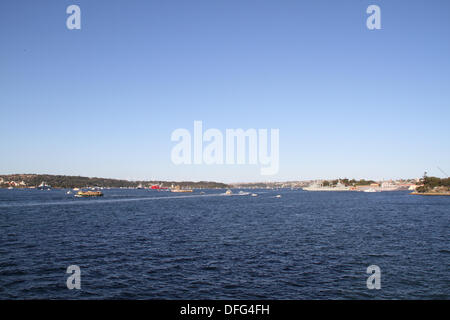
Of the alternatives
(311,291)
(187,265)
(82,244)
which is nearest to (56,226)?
(82,244)

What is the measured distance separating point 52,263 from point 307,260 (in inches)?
1012

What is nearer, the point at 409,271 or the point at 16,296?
the point at 16,296

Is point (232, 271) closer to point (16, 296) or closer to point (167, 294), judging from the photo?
point (167, 294)

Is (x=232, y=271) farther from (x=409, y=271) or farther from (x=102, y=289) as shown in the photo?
(x=409, y=271)

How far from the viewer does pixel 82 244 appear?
4178 centimetres

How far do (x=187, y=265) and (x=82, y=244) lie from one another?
1862 cm

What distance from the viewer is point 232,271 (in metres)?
28.7

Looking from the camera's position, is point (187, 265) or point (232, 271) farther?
point (187, 265)

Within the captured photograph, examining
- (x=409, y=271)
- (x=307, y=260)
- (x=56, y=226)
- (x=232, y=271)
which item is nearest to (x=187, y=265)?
(x=232, y=271)
